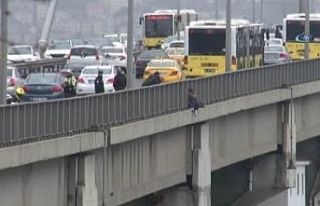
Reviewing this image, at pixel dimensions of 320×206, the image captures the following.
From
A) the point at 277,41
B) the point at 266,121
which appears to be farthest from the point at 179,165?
the point at 277,41

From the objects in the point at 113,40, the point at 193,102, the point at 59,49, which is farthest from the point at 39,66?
the point at 113,40

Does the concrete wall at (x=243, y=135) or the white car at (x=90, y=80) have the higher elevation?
the white car at (x=90, y=80)

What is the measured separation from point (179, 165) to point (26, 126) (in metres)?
9.62

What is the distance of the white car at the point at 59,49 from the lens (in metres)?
68.9

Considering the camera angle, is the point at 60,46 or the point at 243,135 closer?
the point at 243,135

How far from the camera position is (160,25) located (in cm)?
8062

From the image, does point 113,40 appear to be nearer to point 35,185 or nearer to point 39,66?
point 39,66

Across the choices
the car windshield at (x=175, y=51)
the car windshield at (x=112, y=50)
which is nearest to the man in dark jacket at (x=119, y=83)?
the car windshield at (x=175, y=51)

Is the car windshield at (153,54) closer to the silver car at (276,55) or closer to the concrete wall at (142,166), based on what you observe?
the silver car at (276,55)

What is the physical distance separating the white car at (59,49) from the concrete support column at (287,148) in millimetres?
32013

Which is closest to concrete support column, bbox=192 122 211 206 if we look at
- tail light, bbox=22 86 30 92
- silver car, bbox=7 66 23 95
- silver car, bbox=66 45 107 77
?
tail light, bbox=22 86 30 92

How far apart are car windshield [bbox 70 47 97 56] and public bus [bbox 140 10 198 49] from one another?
20.4 metres

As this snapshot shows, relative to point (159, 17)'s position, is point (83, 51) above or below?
below

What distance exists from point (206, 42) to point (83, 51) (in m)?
12.3
